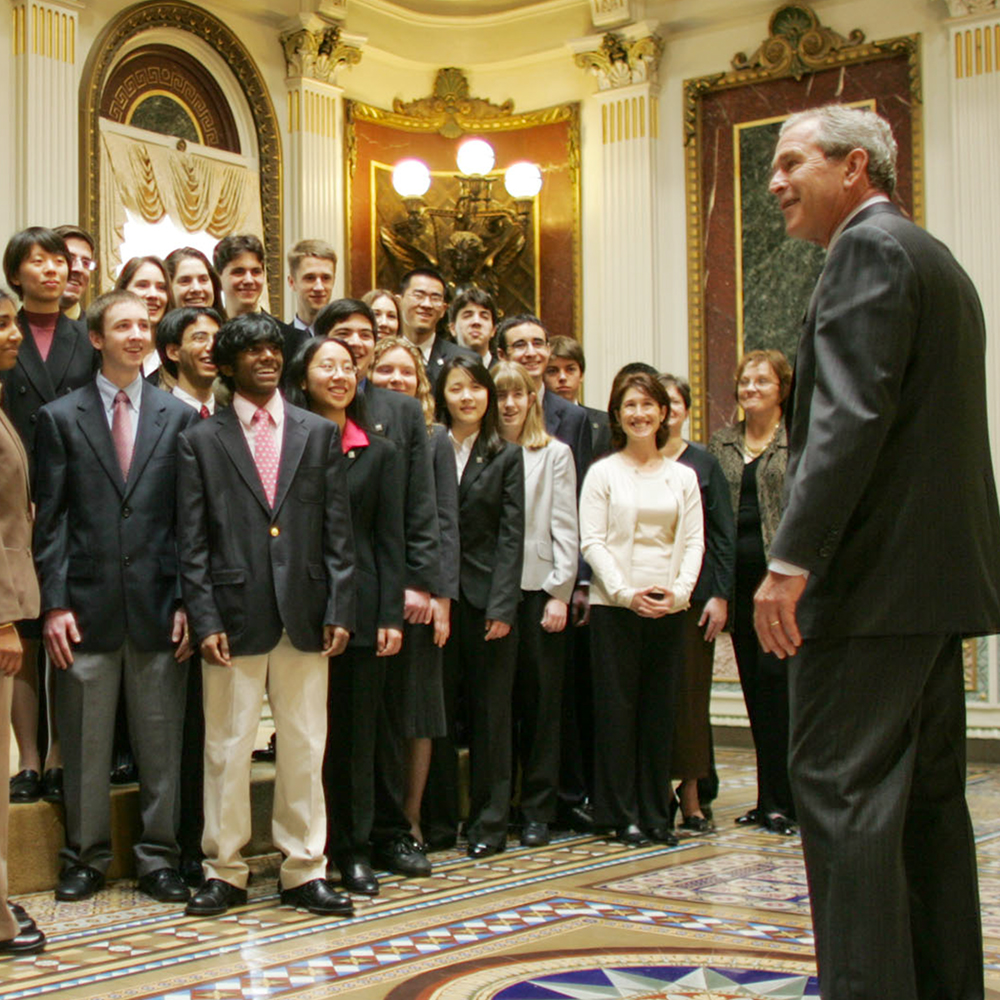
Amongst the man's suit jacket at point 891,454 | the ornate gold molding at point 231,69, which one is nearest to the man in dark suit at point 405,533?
the man's suit jacket at point 891,454

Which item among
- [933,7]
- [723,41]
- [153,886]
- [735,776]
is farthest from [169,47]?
[153,886]

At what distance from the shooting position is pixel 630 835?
5242mm

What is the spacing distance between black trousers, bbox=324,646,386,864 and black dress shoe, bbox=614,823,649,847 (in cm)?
108

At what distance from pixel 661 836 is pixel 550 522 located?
120 cm

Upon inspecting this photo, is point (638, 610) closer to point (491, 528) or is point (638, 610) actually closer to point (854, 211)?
point (491, 528)

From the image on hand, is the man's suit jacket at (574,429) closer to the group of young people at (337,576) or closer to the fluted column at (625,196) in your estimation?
the group of young people at (337,576)

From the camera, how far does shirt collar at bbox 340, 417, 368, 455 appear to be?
15.3 feet

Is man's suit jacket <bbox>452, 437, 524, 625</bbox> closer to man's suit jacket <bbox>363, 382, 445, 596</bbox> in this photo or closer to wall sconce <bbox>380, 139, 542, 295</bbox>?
man's suit jacket <bbox>363, 382, 445, 596</bbox>

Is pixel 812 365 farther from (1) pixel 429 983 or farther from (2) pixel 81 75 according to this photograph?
(2) pixel 81 75

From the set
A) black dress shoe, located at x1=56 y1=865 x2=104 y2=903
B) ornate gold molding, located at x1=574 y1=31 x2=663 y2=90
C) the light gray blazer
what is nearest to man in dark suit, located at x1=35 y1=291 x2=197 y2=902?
black dress shoe, located at x1=56 y1=865 x2=104 y2=903

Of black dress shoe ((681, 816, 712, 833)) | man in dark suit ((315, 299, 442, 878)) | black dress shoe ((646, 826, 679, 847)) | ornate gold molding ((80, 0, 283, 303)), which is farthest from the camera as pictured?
ornate gold molding ((80, 0, 283, 303))

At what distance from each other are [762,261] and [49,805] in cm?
600

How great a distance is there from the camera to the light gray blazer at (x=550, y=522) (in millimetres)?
5434

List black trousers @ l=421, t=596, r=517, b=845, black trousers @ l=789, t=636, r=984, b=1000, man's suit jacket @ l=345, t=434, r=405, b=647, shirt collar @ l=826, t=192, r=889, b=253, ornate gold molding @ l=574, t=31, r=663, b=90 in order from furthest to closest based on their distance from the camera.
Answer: ornate gold molding @ l=574, t=31, r=663, b=90 → black trousers @ l=421, t=596, r=517, b=845 → man's suit jacket @ l=345, t=434, r=405, b=647 → shirt collar @ l=826, t=192, r=889, b=253 → black trousers @ l=789, t=636, r=984, b=1000
